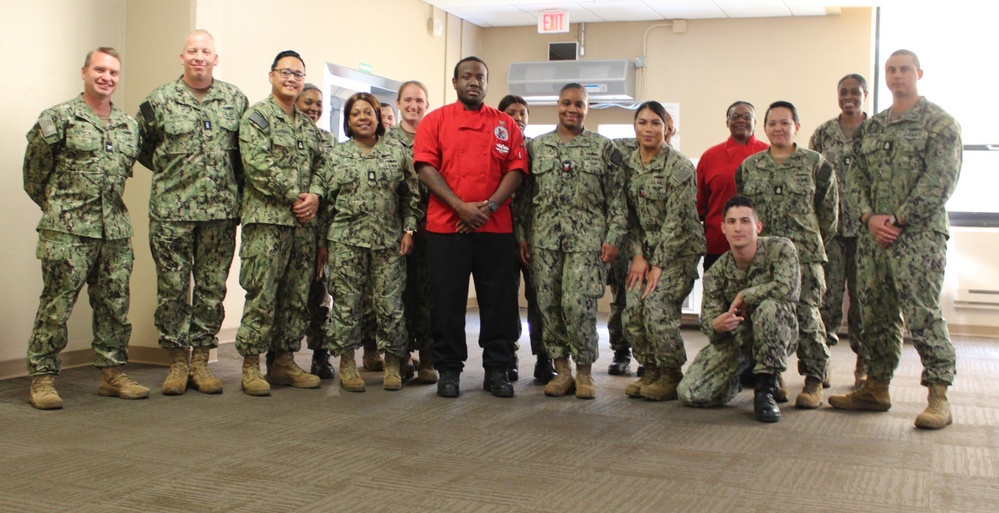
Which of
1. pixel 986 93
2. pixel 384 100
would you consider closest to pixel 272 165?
pixel 384 100

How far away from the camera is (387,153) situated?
14.7 ft

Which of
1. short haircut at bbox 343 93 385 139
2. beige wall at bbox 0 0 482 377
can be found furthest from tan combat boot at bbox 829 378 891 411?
beige wall at bbox 0 0 482 377

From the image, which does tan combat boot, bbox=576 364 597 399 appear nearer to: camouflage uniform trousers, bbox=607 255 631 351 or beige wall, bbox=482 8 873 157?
camouflage uniform trousers, bbox=607 255 631 351

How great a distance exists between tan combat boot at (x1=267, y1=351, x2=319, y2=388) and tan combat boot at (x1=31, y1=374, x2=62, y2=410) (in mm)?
974

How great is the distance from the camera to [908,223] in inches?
148

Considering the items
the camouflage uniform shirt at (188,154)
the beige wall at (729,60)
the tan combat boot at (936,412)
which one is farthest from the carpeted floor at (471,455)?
the beige wall at (729,60)

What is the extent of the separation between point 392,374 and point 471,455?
4.65 feet

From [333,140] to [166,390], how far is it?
4.97ft

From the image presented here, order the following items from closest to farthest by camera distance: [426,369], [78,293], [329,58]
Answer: [78,293], [426,369], [329,58]

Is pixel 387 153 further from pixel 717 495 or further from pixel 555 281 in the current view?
pixel 717 495

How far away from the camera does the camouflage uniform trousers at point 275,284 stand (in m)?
4.27

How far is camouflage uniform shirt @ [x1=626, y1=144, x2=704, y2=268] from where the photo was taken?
168 inches

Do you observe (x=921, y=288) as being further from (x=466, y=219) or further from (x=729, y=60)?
(x=729, y=60)

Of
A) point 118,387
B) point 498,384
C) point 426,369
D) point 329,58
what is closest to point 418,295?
point 426,369
